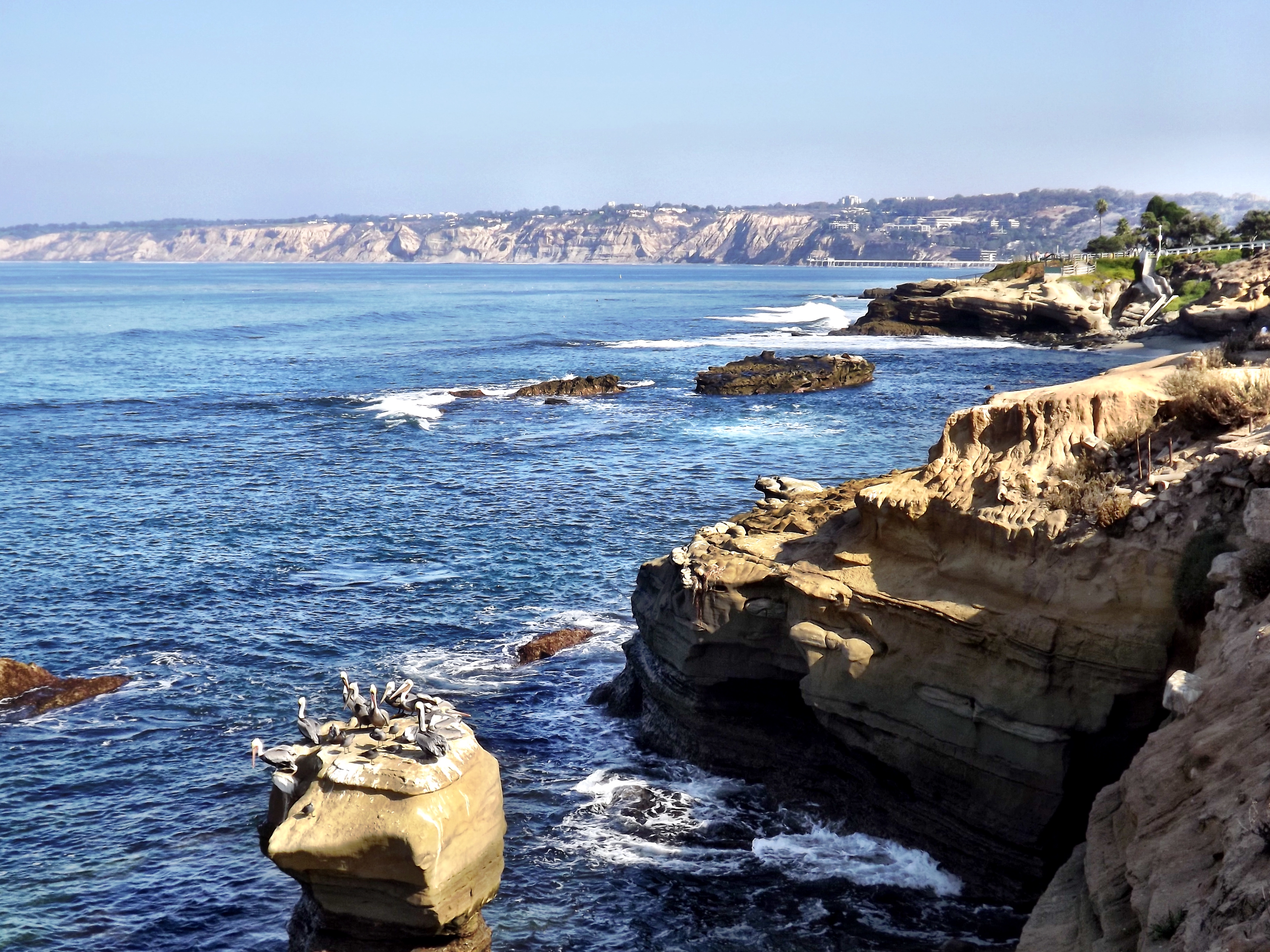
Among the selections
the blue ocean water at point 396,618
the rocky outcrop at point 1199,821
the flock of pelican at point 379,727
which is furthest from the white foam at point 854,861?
the flock of pelican at point 379,727

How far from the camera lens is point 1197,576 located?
1494 centimetres

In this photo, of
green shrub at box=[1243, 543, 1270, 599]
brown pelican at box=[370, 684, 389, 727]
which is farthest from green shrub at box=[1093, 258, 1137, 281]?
brown pelican at box=[370, 684, 389, 727]

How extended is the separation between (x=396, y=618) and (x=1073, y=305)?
70354 millimetres

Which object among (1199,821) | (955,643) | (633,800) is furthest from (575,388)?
(1199,821)

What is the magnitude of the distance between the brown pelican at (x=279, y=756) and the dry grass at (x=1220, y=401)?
1400 cm

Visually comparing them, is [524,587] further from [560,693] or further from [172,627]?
[172,627]

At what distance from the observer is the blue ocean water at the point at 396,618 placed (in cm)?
1703

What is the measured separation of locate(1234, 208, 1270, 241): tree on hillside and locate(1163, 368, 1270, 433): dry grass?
300 feet

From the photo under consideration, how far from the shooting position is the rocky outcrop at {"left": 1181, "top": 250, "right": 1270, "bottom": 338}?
66.2m

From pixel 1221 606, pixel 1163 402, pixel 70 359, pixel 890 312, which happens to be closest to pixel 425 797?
pixel 1221 606

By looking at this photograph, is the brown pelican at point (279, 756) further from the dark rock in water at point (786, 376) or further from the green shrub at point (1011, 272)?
the green shrub at point (1011, 272)

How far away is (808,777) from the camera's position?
19297 millimetres

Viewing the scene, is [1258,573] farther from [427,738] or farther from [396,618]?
[396,618]

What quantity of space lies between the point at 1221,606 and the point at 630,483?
29024 millimetres
